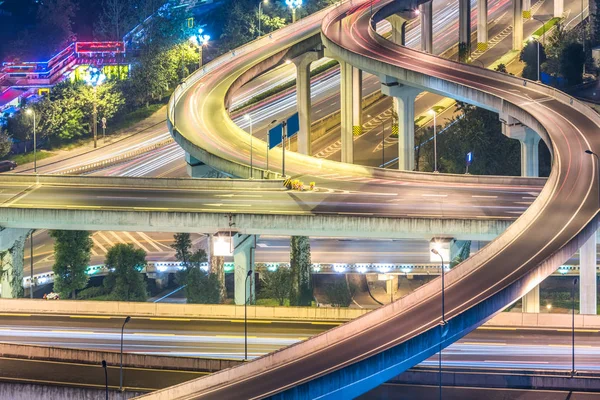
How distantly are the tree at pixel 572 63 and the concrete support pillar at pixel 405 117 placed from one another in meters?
26.7

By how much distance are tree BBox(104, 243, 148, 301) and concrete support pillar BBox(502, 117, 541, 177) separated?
36.3 m

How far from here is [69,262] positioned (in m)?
140

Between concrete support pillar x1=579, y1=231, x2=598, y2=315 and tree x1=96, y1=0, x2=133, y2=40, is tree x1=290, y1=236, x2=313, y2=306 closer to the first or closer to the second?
concrete support pillar x1=579, y1=231, x2=598, y2=315

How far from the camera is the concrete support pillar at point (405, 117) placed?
15638 cm

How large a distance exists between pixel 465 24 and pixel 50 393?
11430 cm

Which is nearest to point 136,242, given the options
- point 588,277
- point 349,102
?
point 349,102

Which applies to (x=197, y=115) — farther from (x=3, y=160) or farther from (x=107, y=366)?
(x=107, y=366)

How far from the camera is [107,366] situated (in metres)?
98.2

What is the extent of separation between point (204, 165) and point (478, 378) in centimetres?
5676

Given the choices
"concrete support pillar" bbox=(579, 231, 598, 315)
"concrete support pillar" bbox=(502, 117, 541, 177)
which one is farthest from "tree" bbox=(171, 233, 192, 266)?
"concrete support pillar" bbox=(579, 231, 598, 315)

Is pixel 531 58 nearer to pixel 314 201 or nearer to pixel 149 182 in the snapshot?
pixel 149 182

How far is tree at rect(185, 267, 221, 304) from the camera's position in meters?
137

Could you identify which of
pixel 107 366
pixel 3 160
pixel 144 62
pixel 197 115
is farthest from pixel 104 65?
pixel 107 366

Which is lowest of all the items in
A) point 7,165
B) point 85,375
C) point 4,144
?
point 85,375
